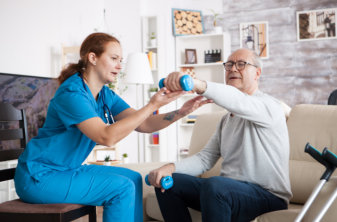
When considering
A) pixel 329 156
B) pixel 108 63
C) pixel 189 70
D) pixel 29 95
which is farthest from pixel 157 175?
pixel 189 70

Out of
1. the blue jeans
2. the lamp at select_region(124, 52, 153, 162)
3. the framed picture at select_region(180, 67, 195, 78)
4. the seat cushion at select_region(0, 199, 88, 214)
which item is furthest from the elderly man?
the framed picture at select_region(180, 67, 195, 78)

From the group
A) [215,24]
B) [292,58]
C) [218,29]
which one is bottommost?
[292,58]

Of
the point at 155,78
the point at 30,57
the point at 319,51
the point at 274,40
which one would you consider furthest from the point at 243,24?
the point at 30,57

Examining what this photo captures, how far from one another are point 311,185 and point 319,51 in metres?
4.09

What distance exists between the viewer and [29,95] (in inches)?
147

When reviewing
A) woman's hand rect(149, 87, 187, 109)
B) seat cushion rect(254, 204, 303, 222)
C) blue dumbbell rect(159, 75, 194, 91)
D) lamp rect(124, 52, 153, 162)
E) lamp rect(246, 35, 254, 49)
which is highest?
lamp rect(246, 35, 254, 49)

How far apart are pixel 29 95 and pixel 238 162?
2446 mm

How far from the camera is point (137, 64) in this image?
5.04 metres

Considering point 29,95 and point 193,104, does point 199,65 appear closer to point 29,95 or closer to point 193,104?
point 29,95

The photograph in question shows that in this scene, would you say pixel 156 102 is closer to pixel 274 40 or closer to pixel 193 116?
pixel 193 116

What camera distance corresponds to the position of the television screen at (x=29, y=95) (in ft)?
11.3

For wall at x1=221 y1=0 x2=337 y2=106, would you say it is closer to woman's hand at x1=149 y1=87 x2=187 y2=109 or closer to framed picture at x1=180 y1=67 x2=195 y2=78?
framed picture at x1=180 y1=67 x2=195 y2=78

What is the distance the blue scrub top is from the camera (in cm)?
168

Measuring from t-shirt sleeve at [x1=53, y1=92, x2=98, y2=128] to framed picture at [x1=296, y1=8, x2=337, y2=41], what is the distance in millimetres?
4867
